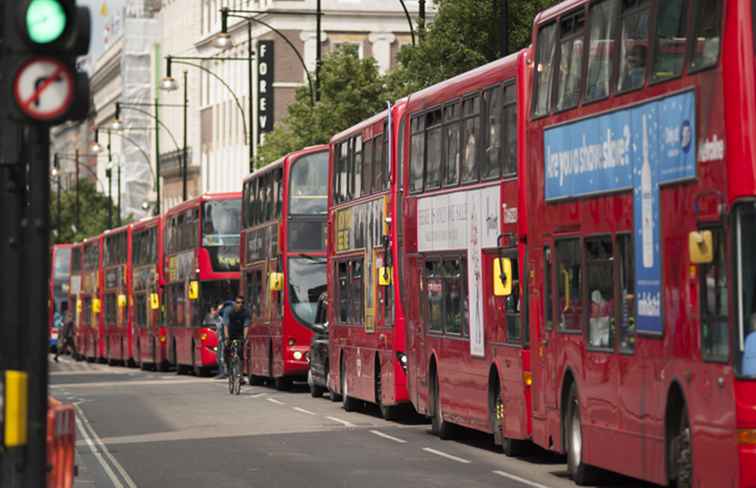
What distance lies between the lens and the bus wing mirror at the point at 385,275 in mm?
30078

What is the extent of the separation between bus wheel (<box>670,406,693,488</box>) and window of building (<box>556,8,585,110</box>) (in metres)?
3.81

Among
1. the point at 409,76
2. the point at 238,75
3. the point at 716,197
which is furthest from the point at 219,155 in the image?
the point at 716,197

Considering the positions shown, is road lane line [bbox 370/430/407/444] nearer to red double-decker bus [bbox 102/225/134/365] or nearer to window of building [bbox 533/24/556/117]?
window of building [bbox 533/24/556/117]

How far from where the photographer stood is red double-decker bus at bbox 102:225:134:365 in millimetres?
69062

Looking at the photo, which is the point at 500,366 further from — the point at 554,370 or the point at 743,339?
the point at 743,339

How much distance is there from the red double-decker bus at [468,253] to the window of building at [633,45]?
4452 millimetres

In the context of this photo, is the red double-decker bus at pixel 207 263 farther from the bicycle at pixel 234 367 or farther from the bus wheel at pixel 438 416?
the bus wheel at pixel 438 416

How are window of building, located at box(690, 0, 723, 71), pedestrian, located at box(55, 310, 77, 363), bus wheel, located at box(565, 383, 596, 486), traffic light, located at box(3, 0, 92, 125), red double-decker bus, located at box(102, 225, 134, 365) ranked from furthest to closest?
pedestrian, located at box(55, 310, 77, 363), red double-decker bus, located at box(102, 225, 134, 365), bus wheel, located at box(565, 383, 596, 486), window of building, located at box(690, 0, 723, 71), traffic light, located at box(3, 0, 92, 125)

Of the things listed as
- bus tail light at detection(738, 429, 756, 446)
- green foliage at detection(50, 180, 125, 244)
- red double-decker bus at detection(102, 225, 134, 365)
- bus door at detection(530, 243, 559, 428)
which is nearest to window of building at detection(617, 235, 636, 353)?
bus door at detection(530, 243, 559, 428)

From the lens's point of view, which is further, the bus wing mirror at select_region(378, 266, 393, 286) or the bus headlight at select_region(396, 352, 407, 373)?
the bus wing mirror at select_region(378, 266, 393, 286)

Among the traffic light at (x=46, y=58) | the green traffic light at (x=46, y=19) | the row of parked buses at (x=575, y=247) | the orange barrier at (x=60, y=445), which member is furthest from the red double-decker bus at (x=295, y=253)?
the green traffic light at (x=46, y=19)

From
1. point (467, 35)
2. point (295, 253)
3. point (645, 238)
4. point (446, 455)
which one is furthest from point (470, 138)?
point (467, 35)

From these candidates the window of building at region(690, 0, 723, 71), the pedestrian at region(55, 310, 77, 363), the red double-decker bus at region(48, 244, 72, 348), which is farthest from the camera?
the red double-decker bus at region(48, 244, 72, 348)

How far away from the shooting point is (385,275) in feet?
99.0
